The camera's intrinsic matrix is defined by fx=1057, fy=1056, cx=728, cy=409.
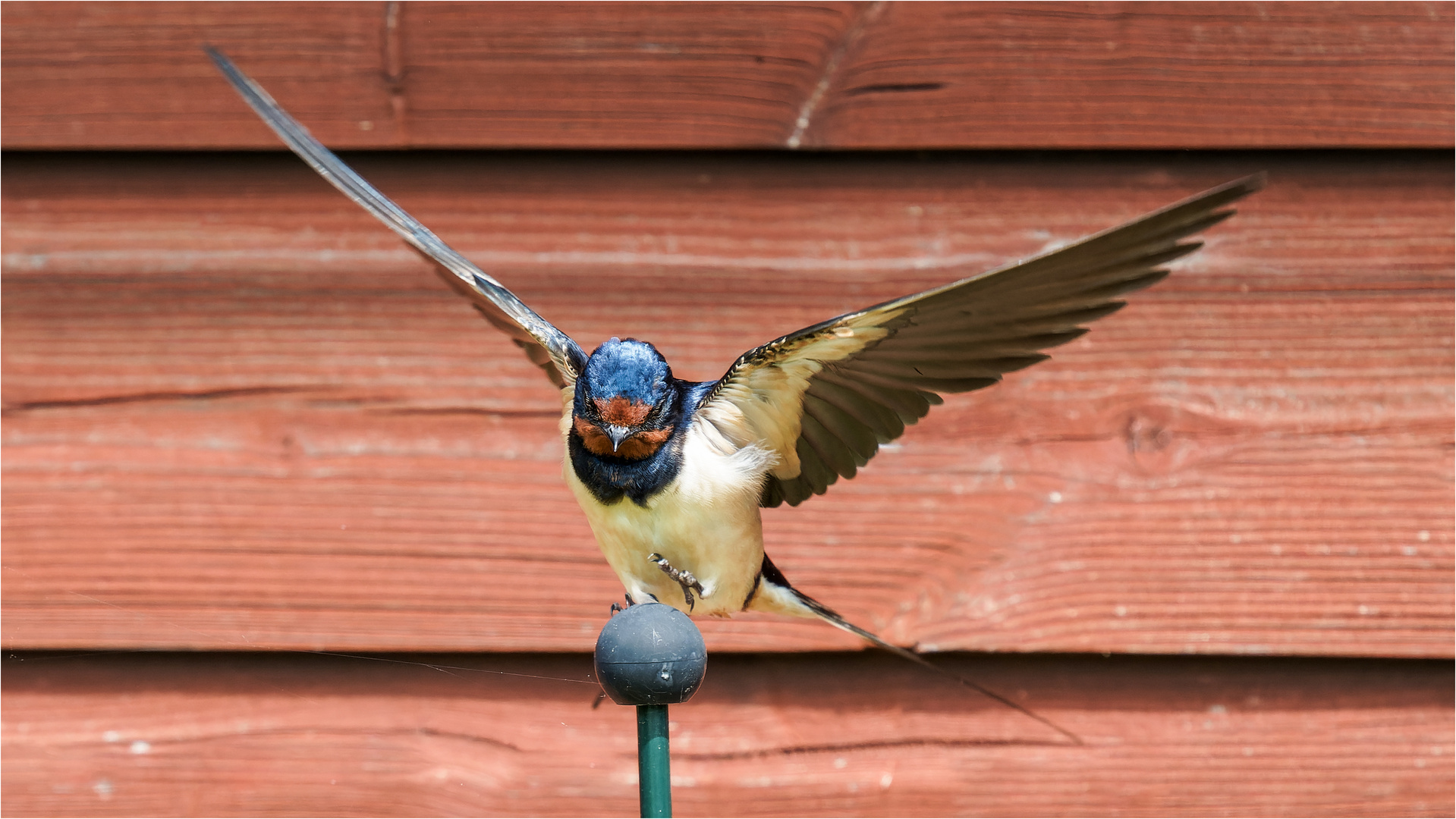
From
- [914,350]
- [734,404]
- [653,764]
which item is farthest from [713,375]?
[653,764]

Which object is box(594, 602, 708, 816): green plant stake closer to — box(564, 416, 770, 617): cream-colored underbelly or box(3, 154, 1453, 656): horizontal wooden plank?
box(564, 416, 770, 617): cream-colored underbelly

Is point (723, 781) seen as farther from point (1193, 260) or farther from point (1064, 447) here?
point (1193, 260)

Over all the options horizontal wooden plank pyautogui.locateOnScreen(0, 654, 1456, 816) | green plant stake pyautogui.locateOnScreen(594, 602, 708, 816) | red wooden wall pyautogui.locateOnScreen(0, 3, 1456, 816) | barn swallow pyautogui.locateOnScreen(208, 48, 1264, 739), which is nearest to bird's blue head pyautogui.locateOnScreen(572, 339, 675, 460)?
barn swallow pyautogui.locateOnScreen(208, 48, 1264, 739)

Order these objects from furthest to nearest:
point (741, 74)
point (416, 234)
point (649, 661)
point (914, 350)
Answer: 1. point (741, 74)
2. point (416, 234)
3. point (914, 350)
4. point (649, 661)

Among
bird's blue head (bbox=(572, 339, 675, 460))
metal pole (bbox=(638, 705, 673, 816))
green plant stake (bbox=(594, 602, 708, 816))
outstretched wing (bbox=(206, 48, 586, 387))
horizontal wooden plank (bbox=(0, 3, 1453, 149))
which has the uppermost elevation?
horizontal wooden plank (bbox=(0, 3, 1453, 149))

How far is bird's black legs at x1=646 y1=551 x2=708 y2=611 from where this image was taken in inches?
26.6

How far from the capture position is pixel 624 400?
2.07 ft

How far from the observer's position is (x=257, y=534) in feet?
3.17

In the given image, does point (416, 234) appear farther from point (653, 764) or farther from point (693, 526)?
point (653, 764)

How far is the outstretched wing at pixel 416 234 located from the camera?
652 mm

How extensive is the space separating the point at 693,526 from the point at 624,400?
0.09m

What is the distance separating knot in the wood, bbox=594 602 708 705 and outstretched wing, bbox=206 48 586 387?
0.78 ft

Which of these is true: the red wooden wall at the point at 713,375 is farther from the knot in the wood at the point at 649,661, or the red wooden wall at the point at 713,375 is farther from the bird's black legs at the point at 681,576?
the knot in the wood at the point at 649,661

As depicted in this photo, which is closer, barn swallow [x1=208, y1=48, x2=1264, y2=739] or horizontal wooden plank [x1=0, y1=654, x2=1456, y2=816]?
barn swallow [x1=208, y1=48, x2=1264, y2=739]
